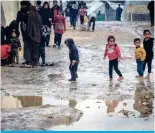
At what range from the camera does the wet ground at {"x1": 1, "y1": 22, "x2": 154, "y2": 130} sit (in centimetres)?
755

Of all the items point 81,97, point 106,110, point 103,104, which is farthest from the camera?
point 81,97

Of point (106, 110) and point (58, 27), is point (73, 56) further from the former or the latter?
point (58, 27)

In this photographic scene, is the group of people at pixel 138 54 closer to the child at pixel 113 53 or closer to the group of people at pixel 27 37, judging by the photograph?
the child at pixel 113 53

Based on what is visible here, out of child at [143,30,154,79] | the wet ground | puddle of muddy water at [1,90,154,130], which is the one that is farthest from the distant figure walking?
puddle of muddy water at [1,90,154,130]

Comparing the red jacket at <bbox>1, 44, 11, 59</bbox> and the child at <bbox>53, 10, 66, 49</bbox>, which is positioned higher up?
the child at <bbox>53, 10, 66, 49</bbox>

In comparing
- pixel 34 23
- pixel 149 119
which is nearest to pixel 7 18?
pixel 34 23

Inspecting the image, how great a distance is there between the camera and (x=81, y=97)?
9.32 meters

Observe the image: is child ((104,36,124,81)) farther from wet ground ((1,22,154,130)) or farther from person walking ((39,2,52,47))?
person walking ((39,2,52,47))

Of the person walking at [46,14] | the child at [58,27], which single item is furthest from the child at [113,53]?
the child at [58,27]

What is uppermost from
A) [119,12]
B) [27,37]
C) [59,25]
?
[119,12]

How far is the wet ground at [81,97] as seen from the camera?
755 centimetres

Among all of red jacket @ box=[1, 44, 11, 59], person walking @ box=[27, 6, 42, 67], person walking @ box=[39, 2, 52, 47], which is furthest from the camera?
person walking @ box=[39, 2, 52, 47]

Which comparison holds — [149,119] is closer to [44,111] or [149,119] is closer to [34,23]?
[44,111]

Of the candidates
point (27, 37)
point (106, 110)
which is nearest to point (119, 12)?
point (27, 37)
